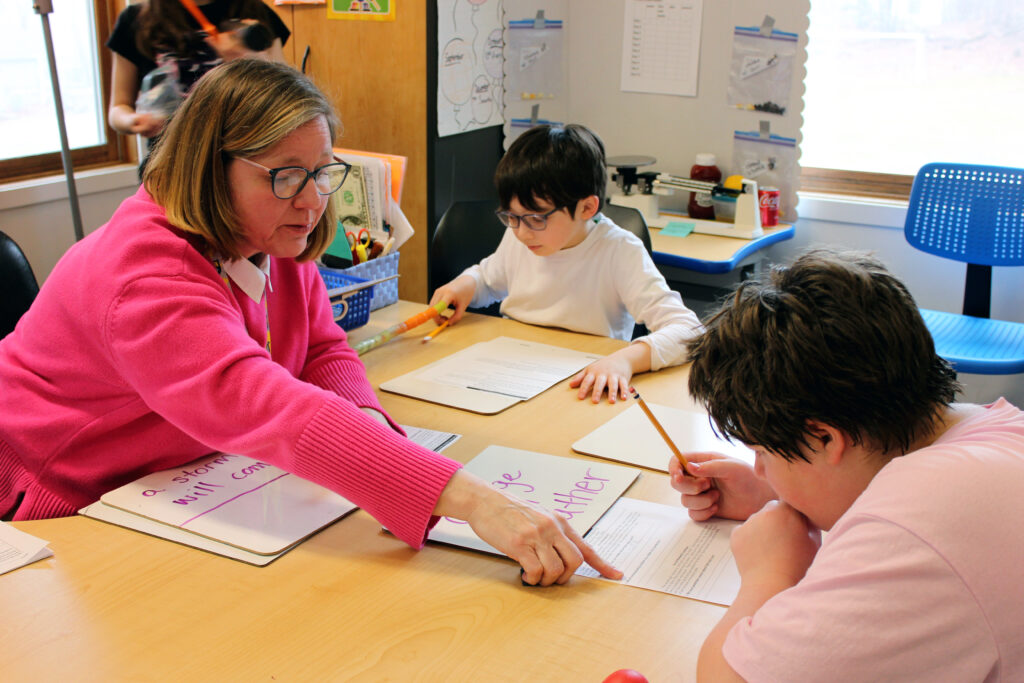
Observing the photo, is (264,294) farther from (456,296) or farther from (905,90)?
(905,90)

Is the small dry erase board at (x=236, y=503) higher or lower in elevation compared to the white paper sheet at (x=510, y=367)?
lower

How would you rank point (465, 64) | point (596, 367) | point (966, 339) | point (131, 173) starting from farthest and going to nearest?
point (131, 173)
point (465, 64)
point (966, 339)
point (596, 367)

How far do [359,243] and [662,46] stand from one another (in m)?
1.74

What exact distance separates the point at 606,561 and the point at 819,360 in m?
0.39

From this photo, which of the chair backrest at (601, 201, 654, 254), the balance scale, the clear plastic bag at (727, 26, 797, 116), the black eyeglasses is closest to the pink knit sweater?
the black eyeglasses

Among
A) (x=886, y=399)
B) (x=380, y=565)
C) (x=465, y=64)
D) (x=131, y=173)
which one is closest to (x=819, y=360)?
(x=886, y=399)

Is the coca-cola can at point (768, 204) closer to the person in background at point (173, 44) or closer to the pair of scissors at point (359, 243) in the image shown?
the pair of scissors at point (359, 243)

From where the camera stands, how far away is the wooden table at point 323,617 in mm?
848

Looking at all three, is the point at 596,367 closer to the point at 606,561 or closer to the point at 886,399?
the point at 606,561

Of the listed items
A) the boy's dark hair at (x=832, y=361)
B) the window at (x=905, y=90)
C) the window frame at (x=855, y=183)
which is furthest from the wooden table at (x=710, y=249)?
the boy's dark hair at (x=832, y=361)

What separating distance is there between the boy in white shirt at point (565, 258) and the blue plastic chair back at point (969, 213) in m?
1.24

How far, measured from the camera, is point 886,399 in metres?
Result: 0.78

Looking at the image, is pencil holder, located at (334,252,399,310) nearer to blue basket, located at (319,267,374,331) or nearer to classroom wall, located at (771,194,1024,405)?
blue basket, located at (319,267,374,331)

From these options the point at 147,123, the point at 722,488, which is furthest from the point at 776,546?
the point at 147,123
